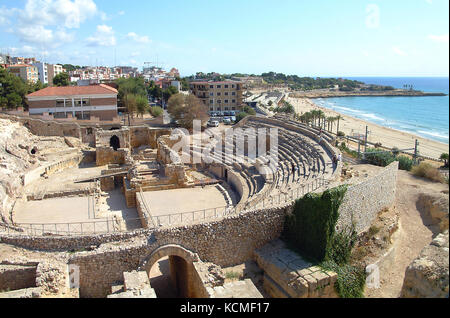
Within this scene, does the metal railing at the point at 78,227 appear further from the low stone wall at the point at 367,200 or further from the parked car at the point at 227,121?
the parked car at the point at 227,121

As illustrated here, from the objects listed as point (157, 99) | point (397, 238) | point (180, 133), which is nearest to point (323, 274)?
point (397, 238)

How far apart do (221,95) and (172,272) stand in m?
47.2

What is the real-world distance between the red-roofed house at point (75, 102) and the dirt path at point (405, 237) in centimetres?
3143

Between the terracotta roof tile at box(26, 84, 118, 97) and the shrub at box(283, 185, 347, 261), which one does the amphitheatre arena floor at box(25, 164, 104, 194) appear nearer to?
the terracotta roof tile at box(26, 84, 118, 97)

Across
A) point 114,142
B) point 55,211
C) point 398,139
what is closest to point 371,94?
point 398,139

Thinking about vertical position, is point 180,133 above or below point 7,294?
above

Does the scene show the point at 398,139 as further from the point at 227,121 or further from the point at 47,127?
the point at 47,127

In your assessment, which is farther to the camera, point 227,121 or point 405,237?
point 227,121

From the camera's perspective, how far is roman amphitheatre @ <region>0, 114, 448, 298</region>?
11195 millimetres

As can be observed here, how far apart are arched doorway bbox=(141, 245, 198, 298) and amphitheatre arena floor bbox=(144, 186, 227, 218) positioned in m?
3.56

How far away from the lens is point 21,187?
71.8ft

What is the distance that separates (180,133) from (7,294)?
26136mm

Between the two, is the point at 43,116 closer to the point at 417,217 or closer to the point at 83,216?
the point at 83,216

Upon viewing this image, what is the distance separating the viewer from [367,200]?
51.0 feet
